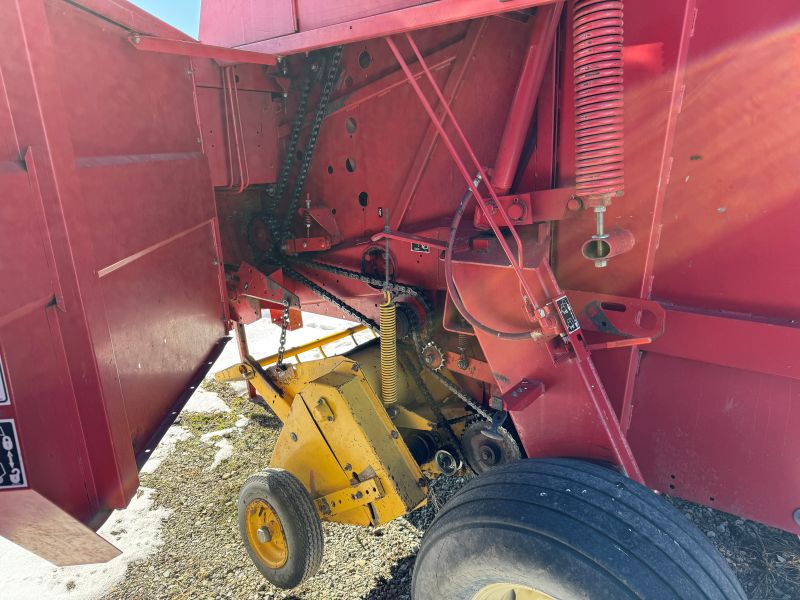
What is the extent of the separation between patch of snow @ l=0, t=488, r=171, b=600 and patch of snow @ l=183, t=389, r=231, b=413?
1445 mm

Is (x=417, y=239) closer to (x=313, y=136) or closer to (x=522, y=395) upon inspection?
(x=522, y=395)

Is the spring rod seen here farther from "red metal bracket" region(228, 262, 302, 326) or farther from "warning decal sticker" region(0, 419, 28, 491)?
"red metal bracket" region(228, 262, 302, 326)

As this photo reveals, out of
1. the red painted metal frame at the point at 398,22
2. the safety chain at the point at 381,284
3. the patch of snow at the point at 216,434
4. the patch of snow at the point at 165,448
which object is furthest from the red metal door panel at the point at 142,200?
the patch of snow at the point at 216,434

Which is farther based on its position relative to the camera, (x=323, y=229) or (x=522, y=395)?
(x=323, y=229)

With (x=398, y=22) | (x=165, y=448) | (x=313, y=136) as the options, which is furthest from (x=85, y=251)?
(x=165, y=448)

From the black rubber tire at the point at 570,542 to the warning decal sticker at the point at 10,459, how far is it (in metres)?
1.32

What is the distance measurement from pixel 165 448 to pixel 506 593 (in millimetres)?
3322

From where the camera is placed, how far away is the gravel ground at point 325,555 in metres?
2.93

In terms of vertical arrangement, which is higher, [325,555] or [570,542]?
[570,542]

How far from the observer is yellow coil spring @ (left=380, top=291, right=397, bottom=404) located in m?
2.67

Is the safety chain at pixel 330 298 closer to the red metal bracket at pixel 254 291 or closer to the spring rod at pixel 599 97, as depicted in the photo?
the red metal bracket at pixel 254 291

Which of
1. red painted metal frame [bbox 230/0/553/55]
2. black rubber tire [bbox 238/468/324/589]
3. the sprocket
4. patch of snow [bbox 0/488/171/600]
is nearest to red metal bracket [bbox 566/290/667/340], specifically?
the sprocket

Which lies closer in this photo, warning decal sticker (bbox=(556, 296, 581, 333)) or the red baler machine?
the red baler machine

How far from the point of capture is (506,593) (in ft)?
6.57
